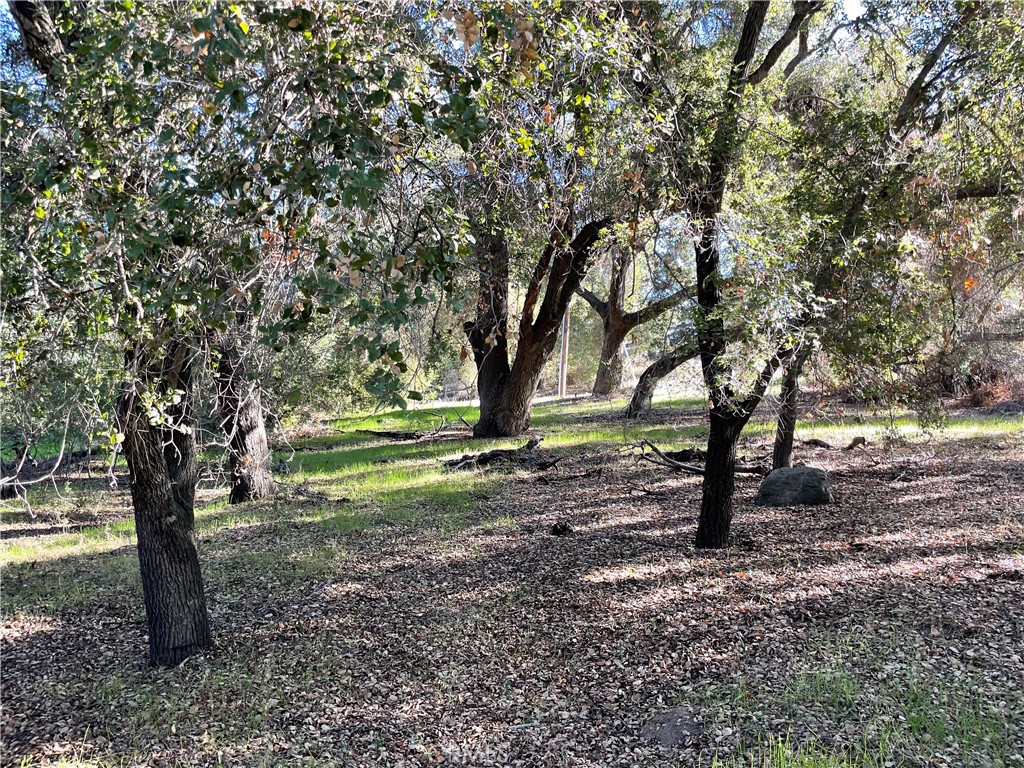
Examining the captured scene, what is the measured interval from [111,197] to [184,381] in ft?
6.02

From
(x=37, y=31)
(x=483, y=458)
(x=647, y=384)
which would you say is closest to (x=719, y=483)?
(x=483, y=458)

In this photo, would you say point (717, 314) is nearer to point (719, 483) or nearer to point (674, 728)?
point (719, 483)

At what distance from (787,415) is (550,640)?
488cm

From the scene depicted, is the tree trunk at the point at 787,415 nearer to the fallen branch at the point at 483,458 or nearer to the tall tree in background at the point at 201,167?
the fallen branch at the point at 483,458

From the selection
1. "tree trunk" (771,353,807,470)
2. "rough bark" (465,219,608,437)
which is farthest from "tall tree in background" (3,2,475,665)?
"rough bark" (465,219,608,437)

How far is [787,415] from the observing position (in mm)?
8672

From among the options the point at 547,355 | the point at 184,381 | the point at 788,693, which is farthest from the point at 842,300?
the point at 547,355

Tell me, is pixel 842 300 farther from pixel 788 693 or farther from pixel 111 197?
pixel 111 197

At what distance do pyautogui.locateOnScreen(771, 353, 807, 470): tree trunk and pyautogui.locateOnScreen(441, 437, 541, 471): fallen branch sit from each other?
170 inches

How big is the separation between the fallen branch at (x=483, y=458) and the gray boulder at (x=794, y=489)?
15.3 ft

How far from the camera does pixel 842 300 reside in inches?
231

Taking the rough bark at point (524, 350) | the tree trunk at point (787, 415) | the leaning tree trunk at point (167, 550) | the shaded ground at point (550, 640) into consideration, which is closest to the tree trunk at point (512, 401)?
the rough bark at point (524, 350)

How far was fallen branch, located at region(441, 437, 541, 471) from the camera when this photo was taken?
11695 millimetres

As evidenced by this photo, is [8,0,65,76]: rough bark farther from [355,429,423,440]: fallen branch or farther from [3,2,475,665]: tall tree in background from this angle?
[355,429,423,440]: fallen branch
